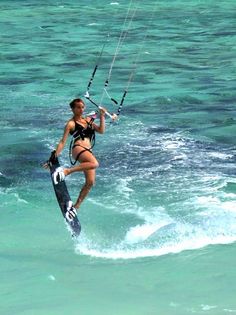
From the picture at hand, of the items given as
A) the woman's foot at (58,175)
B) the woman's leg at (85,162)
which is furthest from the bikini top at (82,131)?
the woman's foot at (58,175)

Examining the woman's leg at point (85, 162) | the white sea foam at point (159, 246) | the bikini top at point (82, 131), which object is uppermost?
the bikini top at point (82, 131)

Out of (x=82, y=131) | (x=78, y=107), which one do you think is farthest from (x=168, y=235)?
(x=78, y=107)

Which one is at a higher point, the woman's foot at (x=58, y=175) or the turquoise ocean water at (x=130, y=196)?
the woman's foot at (x=58, y=175)

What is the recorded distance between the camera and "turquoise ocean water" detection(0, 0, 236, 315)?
46.0 feet

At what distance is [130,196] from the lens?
19016 mm

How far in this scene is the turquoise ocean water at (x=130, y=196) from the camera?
14.0 metres

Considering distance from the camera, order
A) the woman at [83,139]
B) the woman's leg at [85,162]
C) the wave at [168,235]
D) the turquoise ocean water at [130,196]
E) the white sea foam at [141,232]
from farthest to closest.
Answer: the white sea foam at [141,232], the wave at [168,235], the woman's leg at [85,162], the woman at [83,139], the turquoise ocean water at [130,196]

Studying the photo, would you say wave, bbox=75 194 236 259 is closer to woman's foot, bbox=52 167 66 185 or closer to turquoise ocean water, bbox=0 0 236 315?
turquoise ocean water, bbox=0 0 236 315

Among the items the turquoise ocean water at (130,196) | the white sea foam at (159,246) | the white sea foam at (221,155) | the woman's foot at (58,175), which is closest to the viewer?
the turquoise ocean water at (130,196)

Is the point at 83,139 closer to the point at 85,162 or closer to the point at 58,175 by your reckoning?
the point at 85,162

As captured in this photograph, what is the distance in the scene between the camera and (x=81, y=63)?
40.5 m

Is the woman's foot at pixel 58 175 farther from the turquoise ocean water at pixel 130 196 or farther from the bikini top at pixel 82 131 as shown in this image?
the turquoise ocean water at pixel 130 196

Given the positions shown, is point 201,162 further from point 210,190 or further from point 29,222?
point 29,222

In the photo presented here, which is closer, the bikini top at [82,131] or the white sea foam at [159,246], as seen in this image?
the bikini top at [82,131]
